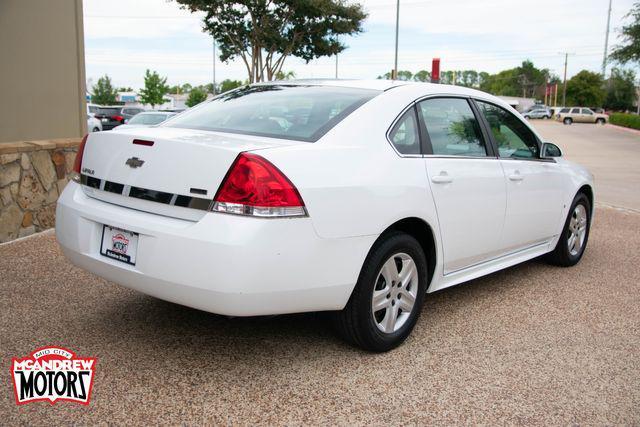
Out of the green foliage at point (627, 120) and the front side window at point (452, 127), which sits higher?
the front side window at point (452, 127)

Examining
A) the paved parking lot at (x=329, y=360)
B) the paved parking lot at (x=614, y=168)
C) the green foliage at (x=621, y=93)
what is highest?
the green foliage at (x=621, y=93)

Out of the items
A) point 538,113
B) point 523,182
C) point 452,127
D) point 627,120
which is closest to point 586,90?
point 538,113

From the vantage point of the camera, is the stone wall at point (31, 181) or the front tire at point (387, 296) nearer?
the front tire at point (387, 296)

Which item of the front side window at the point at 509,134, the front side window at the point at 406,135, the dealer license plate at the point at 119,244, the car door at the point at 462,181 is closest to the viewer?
the dealer license plate at the point at 119,244

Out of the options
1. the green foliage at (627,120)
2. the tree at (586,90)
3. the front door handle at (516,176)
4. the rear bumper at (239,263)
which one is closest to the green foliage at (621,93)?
the tree at (586,90)

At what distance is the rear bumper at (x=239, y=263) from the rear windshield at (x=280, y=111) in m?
0.64

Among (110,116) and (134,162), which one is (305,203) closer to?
(134,162)

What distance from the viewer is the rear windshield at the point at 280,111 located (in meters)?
3.58

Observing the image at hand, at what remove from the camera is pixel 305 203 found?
3.07 metres

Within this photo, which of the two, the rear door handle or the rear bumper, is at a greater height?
the rear door handle

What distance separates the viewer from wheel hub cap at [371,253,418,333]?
3.60m

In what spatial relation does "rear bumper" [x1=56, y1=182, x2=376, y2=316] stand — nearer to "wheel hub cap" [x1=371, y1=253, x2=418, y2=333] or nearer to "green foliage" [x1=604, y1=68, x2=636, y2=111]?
"wheel hub cap" [x1=371, y1=253, x2=418, y2=333]

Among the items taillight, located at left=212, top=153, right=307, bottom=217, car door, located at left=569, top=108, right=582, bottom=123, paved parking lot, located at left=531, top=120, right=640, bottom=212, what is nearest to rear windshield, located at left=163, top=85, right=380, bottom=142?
taillight, located at left=212, top=153, right=307, bottom=217

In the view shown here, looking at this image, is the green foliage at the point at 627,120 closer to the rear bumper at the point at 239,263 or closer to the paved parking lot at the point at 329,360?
the paved parking lot at the point at 329,360
